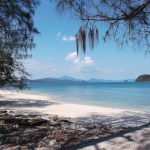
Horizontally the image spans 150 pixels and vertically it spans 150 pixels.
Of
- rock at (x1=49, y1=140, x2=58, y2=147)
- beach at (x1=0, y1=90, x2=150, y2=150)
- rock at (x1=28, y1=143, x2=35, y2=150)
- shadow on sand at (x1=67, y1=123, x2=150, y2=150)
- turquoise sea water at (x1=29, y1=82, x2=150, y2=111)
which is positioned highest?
turquoise sea water at (x1=29, y1=82, x2=150, y2=111)

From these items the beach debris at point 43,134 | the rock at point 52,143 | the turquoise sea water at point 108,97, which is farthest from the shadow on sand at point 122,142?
the turquoise sea water at point 108,97

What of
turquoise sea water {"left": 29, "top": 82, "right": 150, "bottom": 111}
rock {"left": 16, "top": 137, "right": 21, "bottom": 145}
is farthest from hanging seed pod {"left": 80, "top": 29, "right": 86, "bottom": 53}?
turquoise sea water {"left": 29, "top": 82, "right": 150, "bottom": 111}

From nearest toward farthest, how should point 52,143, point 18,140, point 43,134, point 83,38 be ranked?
1. point 83,38
2. point 52,143
3. point 18,140
4. point 43,134

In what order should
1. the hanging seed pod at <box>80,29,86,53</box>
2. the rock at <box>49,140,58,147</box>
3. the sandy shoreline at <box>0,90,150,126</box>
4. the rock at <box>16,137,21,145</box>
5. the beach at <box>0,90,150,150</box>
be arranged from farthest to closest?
the sandy shoreline at <box>0,90,150,126</box> < the beach at <box>0,90,150,150</box> < the rock at <box>16,137,21,145</box> < the rock at <box>49,140,58,147</box> < the hanging seed pod at <box>80,29,86,53</box>

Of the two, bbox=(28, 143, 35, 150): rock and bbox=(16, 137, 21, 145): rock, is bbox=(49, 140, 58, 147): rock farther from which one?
bbox=(16, 137, 21, 145): rock

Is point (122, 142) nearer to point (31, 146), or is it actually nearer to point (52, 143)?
point (52, 143)

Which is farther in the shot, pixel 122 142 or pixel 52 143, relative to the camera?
pixel 52 143

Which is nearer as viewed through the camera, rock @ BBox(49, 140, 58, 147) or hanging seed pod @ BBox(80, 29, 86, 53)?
hanging seed pod @ BBox(80, 29, 86, 53)

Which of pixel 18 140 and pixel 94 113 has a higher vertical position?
pixel 94 113

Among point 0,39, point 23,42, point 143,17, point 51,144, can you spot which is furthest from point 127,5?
point 23,42

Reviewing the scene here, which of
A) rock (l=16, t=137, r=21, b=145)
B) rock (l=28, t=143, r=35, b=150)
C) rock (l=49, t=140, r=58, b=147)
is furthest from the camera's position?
rock (l=16, t=137, r=21, b=145)

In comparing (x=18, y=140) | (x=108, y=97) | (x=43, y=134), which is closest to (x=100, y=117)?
(x=43, y=134)

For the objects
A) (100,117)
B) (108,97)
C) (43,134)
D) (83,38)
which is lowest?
(43,134)

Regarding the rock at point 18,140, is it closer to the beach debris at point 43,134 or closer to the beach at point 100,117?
the beach debris at point 43,134
